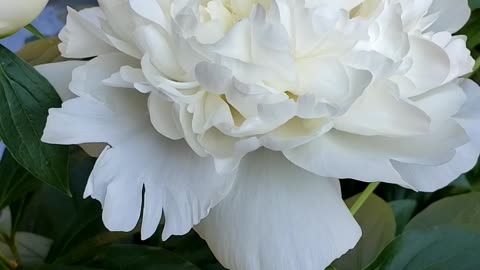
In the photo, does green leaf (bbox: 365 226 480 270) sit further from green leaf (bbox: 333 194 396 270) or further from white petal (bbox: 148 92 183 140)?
white petal (bbox: 148 92 183 140)

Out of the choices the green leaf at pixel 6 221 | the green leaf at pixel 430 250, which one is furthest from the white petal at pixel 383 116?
Answer: the green leaf at pixel 6 221

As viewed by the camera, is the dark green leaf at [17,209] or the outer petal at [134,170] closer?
the outer petal at [134,170]

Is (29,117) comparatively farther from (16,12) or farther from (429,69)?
(429,69)

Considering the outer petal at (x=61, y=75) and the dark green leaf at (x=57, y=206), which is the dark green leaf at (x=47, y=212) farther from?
the outer petal at (x=61, y=75)

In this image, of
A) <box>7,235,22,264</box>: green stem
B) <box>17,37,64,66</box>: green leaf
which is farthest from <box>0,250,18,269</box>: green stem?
<box>17,37,64,66</box>: green leaf

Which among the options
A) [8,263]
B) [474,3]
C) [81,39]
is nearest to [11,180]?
[8,263]

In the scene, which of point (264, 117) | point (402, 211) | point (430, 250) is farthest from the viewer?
point (402, 211)
